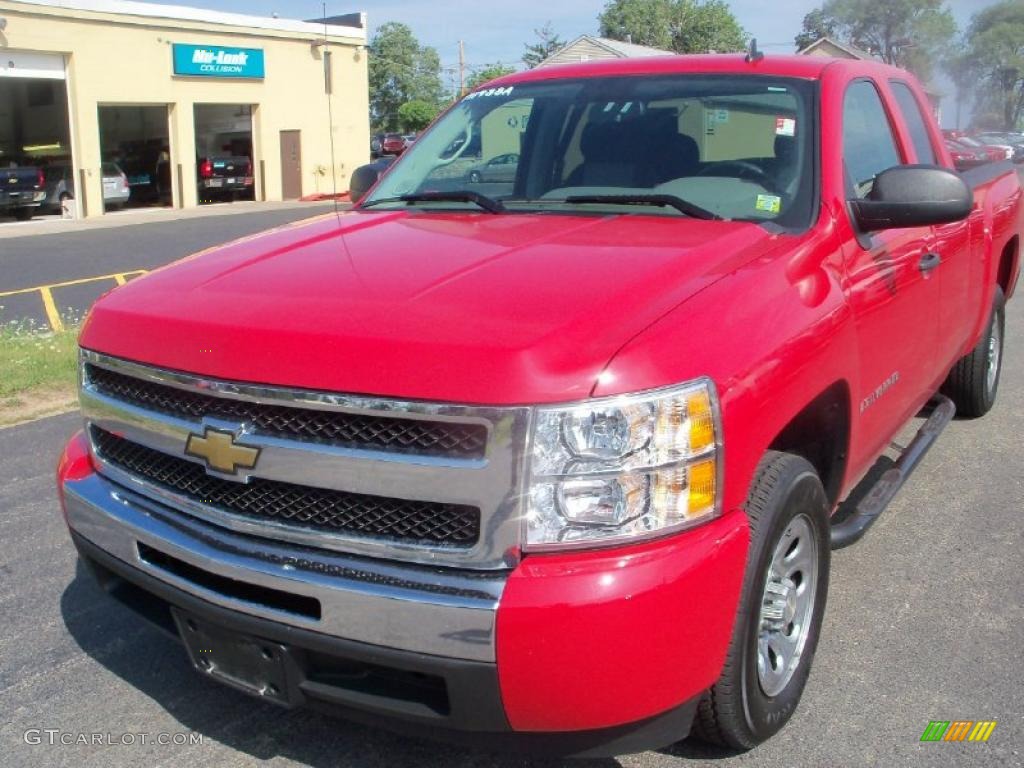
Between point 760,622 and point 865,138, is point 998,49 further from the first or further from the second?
point 760,622

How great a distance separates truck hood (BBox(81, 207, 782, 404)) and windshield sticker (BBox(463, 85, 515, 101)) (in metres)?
1.26

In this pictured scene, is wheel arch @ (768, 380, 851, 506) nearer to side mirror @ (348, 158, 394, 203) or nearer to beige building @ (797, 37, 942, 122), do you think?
beige building @ (797, 37, 942, 122)

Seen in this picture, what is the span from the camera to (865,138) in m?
4.01

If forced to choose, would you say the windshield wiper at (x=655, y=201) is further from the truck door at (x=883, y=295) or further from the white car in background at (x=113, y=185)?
the white car in background at (x=113, y=185)

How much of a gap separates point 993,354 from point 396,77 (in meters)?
70.5

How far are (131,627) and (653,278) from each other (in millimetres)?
2238

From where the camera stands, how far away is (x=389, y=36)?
248 ft

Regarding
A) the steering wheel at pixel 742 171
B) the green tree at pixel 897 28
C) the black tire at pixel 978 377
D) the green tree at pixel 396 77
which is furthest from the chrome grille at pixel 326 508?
the green tree at pixel 897 28

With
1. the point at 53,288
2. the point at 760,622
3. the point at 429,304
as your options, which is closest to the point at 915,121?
the point at 760,622

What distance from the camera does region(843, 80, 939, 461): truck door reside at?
11.1ft

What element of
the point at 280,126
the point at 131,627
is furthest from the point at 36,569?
the point at 280,126

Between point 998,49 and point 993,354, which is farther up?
point 998,49

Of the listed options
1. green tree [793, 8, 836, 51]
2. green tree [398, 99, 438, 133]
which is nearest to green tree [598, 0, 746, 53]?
green tree [793, 8, 836, 51]

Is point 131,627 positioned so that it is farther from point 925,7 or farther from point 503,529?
point 925,7
